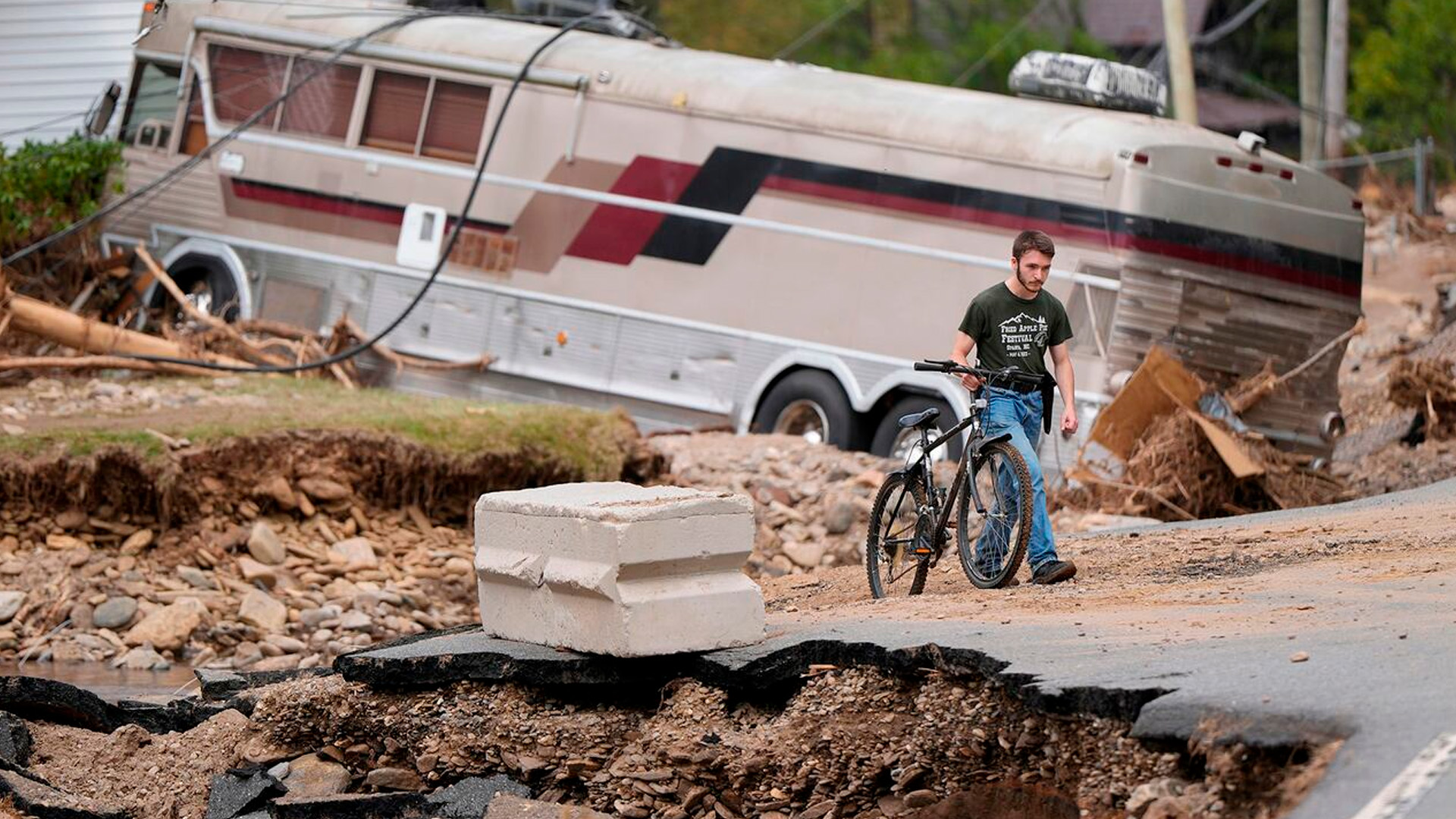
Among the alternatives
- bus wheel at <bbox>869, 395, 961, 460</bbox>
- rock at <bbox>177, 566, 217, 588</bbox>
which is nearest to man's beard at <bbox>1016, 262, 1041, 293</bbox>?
rock at <bbox>177, 566, 217, 588</bbox>

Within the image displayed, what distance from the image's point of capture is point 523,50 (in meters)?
17.7

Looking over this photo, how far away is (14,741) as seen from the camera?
8148 millimetres

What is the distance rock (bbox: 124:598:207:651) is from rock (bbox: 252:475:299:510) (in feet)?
4.41

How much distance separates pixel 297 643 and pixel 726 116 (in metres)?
6.41

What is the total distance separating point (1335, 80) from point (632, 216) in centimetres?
1551

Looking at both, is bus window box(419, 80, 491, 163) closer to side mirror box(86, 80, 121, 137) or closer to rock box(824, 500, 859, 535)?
side mirror box(86, 80, 121, 137)

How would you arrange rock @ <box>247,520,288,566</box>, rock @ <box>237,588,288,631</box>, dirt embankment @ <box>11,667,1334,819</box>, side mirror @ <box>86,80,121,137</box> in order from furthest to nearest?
side mirror @ <box>86,80,121,137</box>, rock @ <box>247,520,288,566</box>, rock @ <box>237,588,288,631</box>, dirt embankment @ <box>11,667,1334,819</box>

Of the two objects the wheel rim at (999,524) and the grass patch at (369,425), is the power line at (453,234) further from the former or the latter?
the wheel rim at (999,524)

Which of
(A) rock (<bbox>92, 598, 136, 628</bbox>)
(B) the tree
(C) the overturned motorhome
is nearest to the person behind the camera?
(A) rock (<bbox>92, 598, 136, 628</bbox>)

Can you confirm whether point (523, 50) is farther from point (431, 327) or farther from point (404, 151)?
point (431, 327)

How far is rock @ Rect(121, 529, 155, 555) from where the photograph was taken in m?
12.6

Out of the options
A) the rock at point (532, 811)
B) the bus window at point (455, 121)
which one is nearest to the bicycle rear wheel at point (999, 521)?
the rock at point (532, 811)

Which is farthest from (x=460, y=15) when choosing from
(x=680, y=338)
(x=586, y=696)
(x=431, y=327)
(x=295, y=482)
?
(x=586, y=696)

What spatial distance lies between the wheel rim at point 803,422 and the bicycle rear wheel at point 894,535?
6.18 metres
